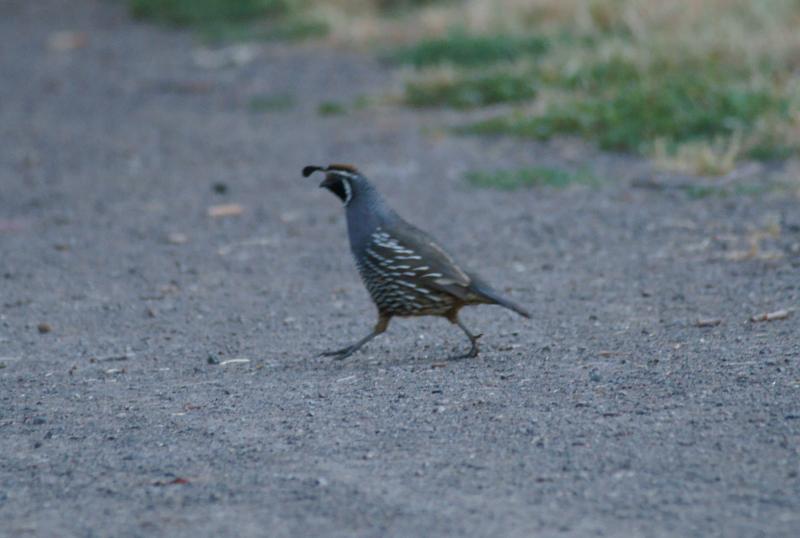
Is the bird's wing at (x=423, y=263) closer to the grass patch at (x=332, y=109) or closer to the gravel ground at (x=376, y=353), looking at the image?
the gravel ground at (x=376, y=353)

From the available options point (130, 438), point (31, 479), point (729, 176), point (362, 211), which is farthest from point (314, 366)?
point (729, 176)

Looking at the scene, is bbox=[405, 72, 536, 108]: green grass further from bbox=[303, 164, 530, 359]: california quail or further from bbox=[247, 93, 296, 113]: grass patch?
bbox=[303, 164, 530, 359]: california quail

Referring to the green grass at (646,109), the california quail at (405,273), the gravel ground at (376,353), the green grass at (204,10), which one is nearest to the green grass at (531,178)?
the gravel ground at (376,353)

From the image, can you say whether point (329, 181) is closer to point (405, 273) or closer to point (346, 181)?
point (346, 181)

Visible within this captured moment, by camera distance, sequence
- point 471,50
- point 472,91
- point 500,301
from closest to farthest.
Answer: point 500,301 < point 472,91 < point 471,50

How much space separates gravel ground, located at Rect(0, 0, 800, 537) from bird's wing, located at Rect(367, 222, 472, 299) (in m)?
0.37

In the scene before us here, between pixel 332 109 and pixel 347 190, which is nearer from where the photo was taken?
pixel 347 190

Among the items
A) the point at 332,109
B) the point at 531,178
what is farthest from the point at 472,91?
the point at 531,178

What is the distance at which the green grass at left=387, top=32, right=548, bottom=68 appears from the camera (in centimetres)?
1480

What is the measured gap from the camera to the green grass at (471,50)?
1480 centimetres

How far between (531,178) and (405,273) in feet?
15.4

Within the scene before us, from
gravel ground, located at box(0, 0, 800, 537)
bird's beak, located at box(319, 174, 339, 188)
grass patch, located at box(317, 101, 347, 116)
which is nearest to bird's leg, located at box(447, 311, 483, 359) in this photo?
gravel ground, located at box(0, 0, 800, 537)

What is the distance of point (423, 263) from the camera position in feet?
20.7

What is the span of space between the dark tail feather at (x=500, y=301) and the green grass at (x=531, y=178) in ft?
14.5
